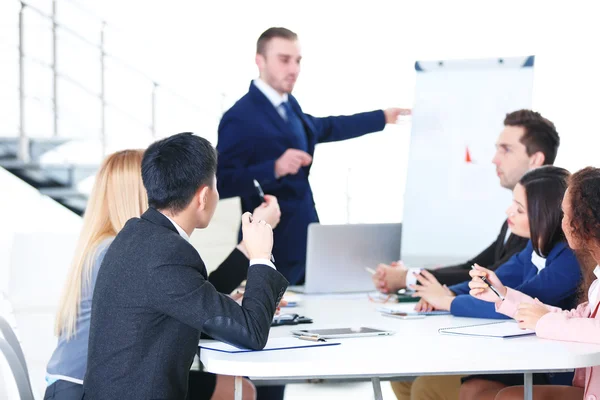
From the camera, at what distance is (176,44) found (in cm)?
652

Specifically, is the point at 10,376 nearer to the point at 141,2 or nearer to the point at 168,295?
the point at 168,295

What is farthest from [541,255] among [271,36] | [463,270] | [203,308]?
[271,36]

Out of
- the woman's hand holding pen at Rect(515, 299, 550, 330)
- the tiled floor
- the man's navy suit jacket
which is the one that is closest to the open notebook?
the woman's hand holding pen at Rect(515, 299, 550, 330)

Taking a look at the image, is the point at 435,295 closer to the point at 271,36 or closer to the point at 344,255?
the point at 344,255

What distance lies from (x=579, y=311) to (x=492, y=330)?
0.23m

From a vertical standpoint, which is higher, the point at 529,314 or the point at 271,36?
the point at 271,36

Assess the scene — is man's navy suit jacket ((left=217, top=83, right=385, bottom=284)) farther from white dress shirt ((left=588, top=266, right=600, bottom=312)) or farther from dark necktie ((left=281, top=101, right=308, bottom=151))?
white dress shirt ((left=588, top=266, right=600, bottom=312))

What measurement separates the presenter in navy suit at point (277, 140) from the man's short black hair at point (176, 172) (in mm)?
2010

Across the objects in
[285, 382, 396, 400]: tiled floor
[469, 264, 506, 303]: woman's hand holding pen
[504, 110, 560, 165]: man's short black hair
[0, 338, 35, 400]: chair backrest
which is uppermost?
[504, 110, 560, 165]: man's short black hair

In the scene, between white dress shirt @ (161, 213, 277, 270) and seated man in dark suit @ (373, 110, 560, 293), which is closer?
white dress shirt @ (161, 213, 277, 270)

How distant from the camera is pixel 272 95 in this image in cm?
406

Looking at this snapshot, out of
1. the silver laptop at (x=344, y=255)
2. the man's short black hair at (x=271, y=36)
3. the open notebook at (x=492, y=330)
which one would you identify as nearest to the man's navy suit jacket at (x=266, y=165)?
the man's short black hair at (x=271, y=36)

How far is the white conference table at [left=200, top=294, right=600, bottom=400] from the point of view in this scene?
5.28 ft

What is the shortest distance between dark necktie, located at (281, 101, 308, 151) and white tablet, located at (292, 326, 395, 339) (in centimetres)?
210
